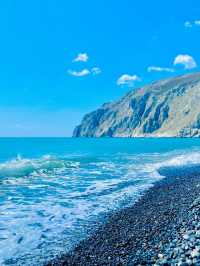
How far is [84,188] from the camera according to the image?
29125 mm

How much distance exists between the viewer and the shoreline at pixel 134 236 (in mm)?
11242

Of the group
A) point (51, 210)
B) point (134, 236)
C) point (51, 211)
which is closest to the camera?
point (134, 236)

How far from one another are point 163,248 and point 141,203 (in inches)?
412

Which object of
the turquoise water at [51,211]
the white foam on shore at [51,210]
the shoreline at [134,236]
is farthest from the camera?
the white foam on shore at [51,210]

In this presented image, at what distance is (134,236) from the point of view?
13.8 metres

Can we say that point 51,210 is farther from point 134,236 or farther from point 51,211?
point 134,236

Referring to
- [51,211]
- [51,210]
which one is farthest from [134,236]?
[51,210]

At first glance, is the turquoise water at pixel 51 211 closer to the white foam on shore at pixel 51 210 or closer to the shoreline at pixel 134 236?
the white foam on shore at pixel 51 210

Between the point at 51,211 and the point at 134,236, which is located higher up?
the point at 134,236

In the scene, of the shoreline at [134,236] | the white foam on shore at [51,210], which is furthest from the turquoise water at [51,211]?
the shoreline at [134,236]

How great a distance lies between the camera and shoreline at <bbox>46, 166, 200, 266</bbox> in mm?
11242

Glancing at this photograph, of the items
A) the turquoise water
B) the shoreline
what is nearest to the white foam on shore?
the turquoise water

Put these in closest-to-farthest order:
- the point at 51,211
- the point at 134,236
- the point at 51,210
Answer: the point at 134,236
the point at 51,211
the point at 51,210

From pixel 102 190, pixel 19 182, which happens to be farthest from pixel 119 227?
pixel 19 182
